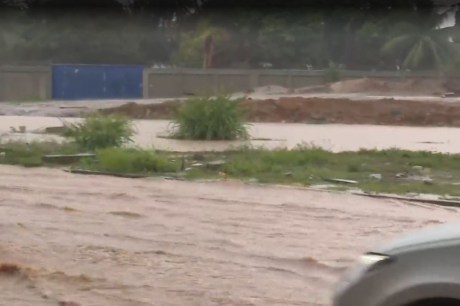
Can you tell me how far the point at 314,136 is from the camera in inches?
1394

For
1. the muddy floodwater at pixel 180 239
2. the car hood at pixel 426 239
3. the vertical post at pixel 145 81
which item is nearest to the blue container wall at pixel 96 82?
the vertical post at pixel 145 81

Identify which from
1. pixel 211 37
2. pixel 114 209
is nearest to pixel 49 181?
pixel 114 209

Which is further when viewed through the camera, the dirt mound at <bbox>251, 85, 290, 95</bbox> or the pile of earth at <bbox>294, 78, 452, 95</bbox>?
the pile of earth at <bbox>294, 78, 452, 95</bbox>

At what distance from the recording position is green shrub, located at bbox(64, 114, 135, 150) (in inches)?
1014

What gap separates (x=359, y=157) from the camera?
25.1 meters

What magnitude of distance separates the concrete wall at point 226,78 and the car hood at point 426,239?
62151mm

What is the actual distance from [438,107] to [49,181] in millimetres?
29416

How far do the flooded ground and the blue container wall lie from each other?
20.6 meters

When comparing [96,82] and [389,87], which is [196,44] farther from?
[389,87]

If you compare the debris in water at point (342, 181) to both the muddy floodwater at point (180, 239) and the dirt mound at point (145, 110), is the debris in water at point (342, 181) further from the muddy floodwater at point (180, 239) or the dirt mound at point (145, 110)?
the dirt mound at point (145, 110)

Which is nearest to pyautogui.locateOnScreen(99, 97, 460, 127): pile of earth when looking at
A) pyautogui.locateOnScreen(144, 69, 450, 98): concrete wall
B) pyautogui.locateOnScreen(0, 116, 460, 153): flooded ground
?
pyautogui.locateOnScreen(0, 116, 460, 153): flooded ground

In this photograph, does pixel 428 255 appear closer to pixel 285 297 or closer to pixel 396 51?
pixel 285 297

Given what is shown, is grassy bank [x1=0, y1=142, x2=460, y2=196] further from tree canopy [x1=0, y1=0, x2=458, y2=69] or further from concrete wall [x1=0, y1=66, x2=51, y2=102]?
concrete wall [x1=0, y1=66, x2=51, y2=102]

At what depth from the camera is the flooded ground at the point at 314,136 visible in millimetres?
30109
